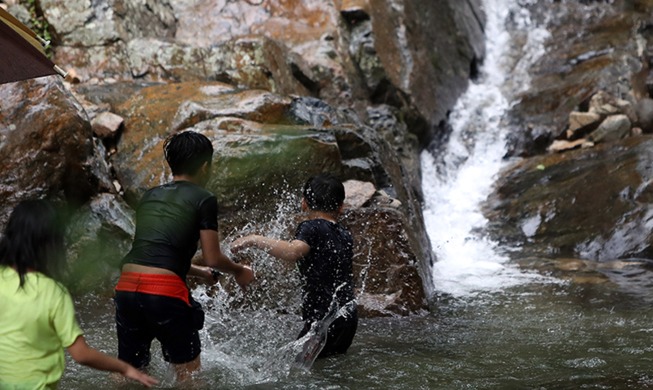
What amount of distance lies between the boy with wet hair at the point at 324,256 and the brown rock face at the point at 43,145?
11.6 feet

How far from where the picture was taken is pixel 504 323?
6.35m

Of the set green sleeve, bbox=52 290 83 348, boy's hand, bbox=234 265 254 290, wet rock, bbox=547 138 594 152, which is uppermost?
wet rock, bbox=547 138 594 152

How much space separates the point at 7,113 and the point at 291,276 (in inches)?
128

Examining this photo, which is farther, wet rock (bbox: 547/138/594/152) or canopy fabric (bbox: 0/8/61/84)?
wet rock (bbox: 547/138/594/152)

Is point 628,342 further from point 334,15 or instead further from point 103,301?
point 334,15

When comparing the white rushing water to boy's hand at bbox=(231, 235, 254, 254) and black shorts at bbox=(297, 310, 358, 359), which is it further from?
boy's hand at bbox=(231, 235, 254, 254)

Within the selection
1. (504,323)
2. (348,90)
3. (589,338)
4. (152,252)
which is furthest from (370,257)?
(348,90)

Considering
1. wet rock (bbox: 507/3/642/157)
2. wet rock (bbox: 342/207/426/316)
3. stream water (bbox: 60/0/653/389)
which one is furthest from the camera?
wet rock (bbox: 507/3/642/157)

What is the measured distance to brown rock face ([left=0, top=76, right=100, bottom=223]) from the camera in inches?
279

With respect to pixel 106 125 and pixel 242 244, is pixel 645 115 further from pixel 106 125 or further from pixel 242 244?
pixel 242 244

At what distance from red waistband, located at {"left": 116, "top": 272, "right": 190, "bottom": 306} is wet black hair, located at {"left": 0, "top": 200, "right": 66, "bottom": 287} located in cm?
84

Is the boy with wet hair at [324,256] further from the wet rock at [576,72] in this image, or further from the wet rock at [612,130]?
the wet rock at [576,72]

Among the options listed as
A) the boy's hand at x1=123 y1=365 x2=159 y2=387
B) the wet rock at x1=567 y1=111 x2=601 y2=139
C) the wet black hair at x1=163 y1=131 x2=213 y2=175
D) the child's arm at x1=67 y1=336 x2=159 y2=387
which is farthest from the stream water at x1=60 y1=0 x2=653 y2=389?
the wet rock at x1=567 y1=111 x2=601 y2=139

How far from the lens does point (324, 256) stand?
4.62m
